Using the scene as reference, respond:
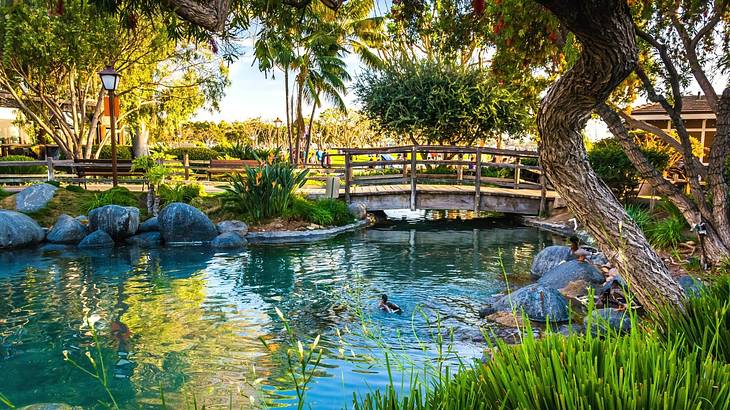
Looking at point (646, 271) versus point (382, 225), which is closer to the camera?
point (646, 271)

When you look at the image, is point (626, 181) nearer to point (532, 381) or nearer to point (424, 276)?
point (424, 276)

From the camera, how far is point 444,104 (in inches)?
837

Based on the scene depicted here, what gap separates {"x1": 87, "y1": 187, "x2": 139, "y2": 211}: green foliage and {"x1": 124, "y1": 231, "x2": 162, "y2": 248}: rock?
1829mm

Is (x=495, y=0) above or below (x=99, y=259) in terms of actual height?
above

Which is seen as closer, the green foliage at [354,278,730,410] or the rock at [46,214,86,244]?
the green foliage at [354,278,730,410]

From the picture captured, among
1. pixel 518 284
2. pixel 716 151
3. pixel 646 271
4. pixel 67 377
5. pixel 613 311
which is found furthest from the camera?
pixel 518 284

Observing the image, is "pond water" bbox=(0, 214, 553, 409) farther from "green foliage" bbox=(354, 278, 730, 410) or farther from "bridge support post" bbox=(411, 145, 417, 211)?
"bridge support post" bbox=(411, 145, 417, 211)

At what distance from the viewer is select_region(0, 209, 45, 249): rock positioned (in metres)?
11.7

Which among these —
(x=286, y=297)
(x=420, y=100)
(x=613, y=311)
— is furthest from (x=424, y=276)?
(x=420, y=100)

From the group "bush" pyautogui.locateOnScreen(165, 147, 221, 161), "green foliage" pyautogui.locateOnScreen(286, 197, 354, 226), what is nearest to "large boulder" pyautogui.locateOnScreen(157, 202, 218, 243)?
"green foliage" pyautogui.locateOnScreen(286, 197, 354, 226)

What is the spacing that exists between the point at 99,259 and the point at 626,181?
12.2m

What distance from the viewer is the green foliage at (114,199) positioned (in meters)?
14.1

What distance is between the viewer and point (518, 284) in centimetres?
918

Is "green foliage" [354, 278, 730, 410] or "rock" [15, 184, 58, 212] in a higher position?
"green foliage" [354, 278, 730, 410]
